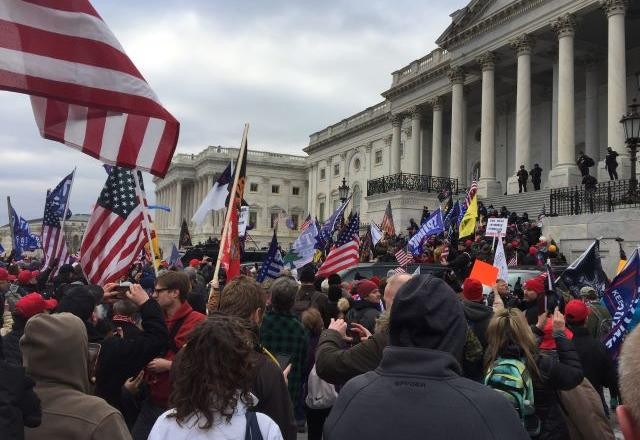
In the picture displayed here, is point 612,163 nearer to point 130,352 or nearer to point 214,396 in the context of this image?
point 130,352

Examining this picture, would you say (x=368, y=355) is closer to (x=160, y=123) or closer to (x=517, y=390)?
(x=517, y=390)

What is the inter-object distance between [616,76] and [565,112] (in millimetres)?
2860

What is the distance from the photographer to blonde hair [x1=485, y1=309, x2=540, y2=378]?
3.84 m

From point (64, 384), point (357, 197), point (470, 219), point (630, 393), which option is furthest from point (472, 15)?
point (630, 393)

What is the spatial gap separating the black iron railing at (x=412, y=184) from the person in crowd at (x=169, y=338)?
2957cm

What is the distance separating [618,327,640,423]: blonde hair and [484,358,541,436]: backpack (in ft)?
6.70

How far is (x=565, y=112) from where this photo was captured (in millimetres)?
26781

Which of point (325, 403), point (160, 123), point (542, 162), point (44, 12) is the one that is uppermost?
point (542, 162)

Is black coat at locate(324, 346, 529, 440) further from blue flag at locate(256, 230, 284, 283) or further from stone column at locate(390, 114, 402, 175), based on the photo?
stone column at locate(390, 114, 402, 175)

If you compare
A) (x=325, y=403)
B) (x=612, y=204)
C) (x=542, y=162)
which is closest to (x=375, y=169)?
(x=542, y=162)

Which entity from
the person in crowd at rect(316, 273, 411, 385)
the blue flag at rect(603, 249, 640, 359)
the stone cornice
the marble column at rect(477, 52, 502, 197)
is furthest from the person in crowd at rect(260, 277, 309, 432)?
the marble column at rect(477, 52, 502, 197)

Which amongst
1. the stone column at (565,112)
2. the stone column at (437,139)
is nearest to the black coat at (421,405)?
the stone column at (565,112)

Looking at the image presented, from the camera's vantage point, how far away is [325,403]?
18.6 feet

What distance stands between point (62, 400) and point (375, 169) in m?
52.3
